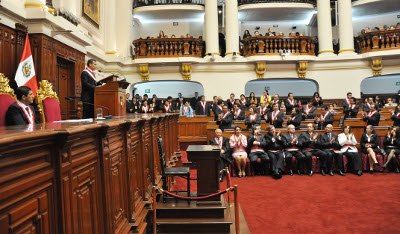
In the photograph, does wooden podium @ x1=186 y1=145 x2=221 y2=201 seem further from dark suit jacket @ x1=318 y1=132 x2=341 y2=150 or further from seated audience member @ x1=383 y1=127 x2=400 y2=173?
seated audience member @ x1=383 y1=127 x2=400 y2=173

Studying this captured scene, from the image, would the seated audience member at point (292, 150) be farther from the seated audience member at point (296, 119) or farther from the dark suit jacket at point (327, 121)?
the dark suit jacket at point (327, 121)

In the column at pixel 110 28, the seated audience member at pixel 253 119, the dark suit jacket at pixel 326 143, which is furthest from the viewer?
the column at pixel 110 28

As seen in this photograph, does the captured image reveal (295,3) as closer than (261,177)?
No

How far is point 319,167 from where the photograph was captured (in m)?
6.38

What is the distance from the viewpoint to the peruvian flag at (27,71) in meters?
4.92

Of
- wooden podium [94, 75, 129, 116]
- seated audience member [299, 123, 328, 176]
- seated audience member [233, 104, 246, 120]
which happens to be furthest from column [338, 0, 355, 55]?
wooden podium [94, 75, 129, 116]

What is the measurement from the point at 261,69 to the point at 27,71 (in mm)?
8821

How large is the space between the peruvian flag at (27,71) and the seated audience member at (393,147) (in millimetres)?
7413

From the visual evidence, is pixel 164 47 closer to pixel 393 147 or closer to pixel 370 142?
pixel 370 142

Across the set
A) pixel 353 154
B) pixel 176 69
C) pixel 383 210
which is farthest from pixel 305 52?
pixel 383 210

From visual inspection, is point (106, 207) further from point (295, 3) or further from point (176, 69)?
point (295, 3)

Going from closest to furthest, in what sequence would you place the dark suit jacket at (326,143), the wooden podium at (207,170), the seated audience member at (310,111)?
the wooden podium at (207,170)
the dark suit jacket at (326,143)
the seated audience member at (310,111)

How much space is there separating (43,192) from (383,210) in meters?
4.27

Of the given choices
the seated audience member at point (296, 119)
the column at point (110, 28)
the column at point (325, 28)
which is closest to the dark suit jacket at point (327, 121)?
the seated audience member at point (296, 119)
